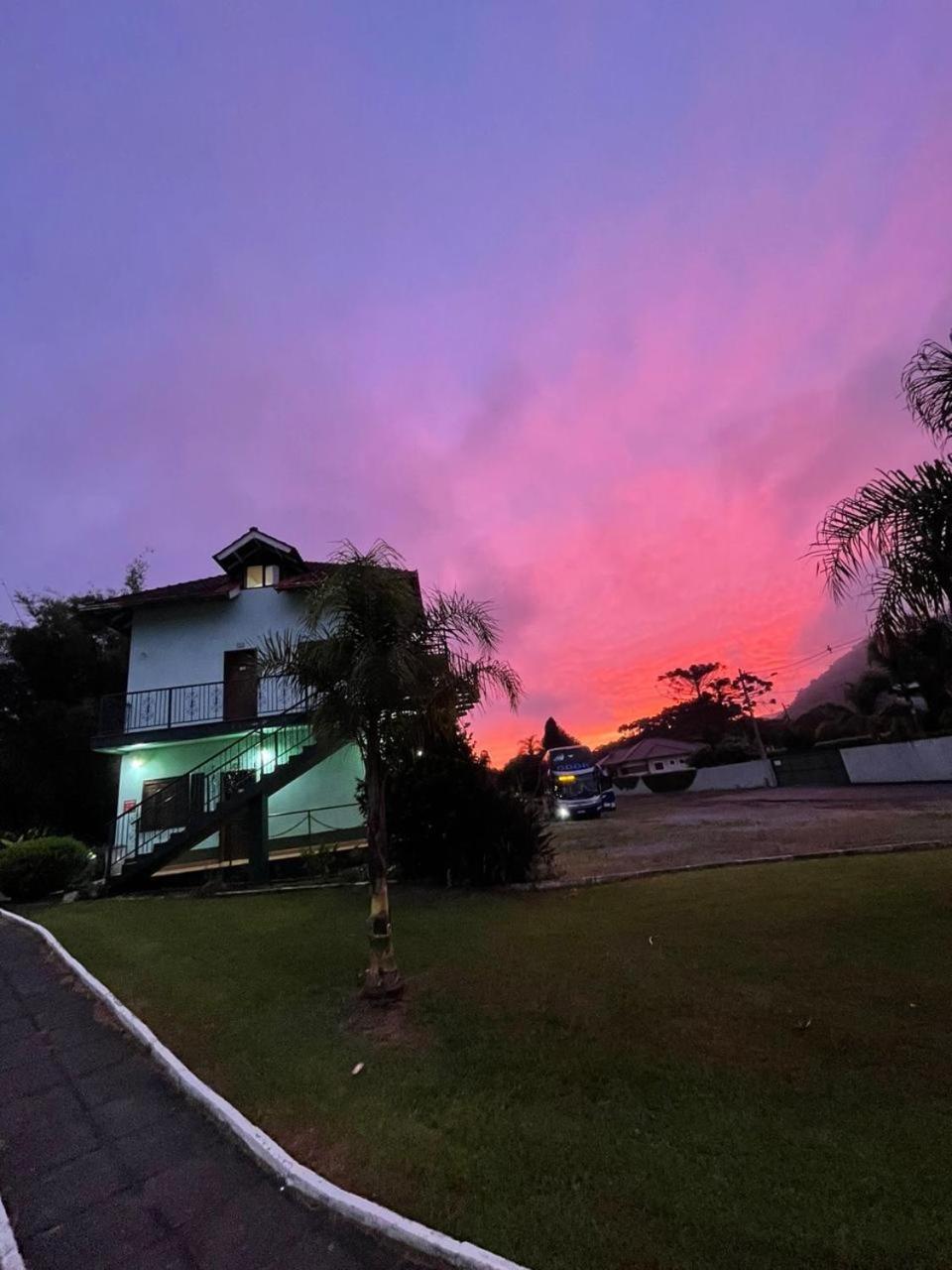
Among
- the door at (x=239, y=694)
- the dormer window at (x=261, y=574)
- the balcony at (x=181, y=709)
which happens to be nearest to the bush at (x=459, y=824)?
the balcony at (x=181, y=709)

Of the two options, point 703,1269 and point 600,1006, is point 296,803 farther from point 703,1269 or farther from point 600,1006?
point 703,1269

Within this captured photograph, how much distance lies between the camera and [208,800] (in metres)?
14.8

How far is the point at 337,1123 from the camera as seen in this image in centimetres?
374

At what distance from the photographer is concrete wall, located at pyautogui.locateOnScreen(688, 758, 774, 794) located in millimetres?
35688

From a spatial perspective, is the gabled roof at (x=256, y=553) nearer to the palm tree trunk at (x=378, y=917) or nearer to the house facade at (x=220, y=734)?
the house facade at (x=220, y=734)

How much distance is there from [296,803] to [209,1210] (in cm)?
1429

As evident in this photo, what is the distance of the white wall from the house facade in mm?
31

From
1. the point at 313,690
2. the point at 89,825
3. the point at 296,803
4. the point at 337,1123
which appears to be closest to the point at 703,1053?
the point at 337,1123

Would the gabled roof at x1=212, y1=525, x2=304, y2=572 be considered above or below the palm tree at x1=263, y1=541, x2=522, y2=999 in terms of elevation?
above

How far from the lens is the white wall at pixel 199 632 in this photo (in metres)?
17.7

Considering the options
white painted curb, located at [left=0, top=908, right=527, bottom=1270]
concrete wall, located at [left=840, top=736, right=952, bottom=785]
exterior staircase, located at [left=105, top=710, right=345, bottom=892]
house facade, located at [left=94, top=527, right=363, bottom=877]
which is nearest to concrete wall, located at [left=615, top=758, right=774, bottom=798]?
concrete wall, located at [left=840, top=736, right=952, bottom=785]

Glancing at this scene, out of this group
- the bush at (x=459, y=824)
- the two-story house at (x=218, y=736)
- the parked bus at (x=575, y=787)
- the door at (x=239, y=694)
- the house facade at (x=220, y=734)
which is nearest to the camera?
the bush at (x=459, y=824)

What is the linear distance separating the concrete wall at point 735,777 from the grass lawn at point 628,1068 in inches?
1180

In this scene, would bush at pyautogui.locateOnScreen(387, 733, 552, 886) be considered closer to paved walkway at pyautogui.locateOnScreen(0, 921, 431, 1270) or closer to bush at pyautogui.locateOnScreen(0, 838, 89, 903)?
paved walkway at pyautogui.locateOnScreen(0, 921, 431, 1270)
